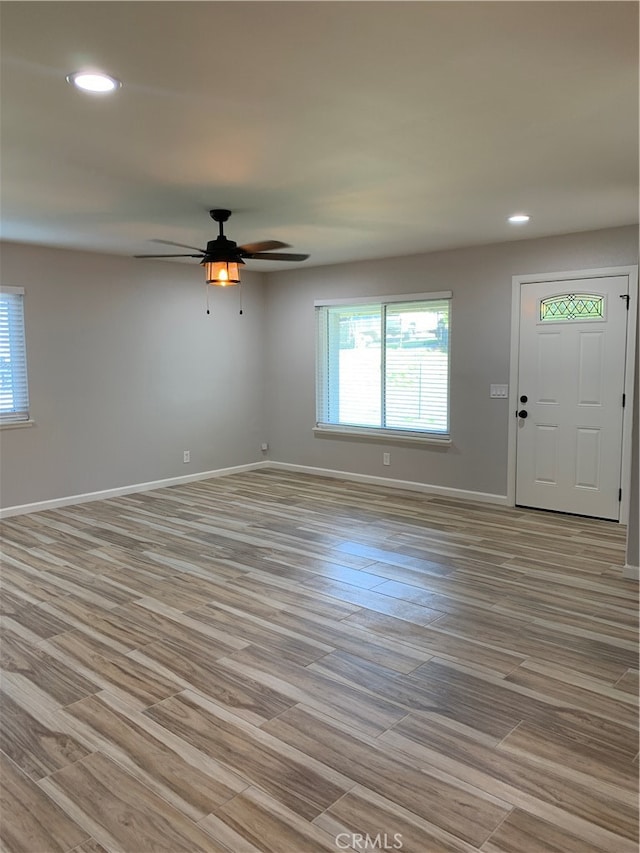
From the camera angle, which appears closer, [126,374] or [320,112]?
[320,112]

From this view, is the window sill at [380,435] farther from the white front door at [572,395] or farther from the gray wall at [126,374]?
the gray wall at [126,374]

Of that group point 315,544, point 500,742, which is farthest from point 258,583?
point 500,742

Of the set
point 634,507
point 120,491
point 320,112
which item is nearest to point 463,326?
point 634,507

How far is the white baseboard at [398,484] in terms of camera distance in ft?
20.1

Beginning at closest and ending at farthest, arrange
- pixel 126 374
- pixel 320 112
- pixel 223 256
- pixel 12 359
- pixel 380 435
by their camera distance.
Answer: pixel 320 112 → pixel 223 256 → pixel 12 359 → pixel 126 374 → pixel 380 435

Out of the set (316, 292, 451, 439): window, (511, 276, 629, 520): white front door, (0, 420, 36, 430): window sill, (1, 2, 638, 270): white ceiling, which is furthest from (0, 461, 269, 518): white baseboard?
(511, 276, 629, 520): white front door

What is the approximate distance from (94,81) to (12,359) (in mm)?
4003

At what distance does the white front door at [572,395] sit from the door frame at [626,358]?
0.04 metres

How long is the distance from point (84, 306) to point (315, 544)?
3.43m

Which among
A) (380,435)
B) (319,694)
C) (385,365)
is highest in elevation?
(385,365)

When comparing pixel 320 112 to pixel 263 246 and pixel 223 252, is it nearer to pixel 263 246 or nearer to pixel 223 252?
pixel 263 246

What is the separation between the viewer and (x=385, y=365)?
6879 mm

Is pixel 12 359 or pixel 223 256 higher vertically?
pixel 223 256

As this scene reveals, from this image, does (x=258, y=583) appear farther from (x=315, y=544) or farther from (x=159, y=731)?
(x=159, y=731)
